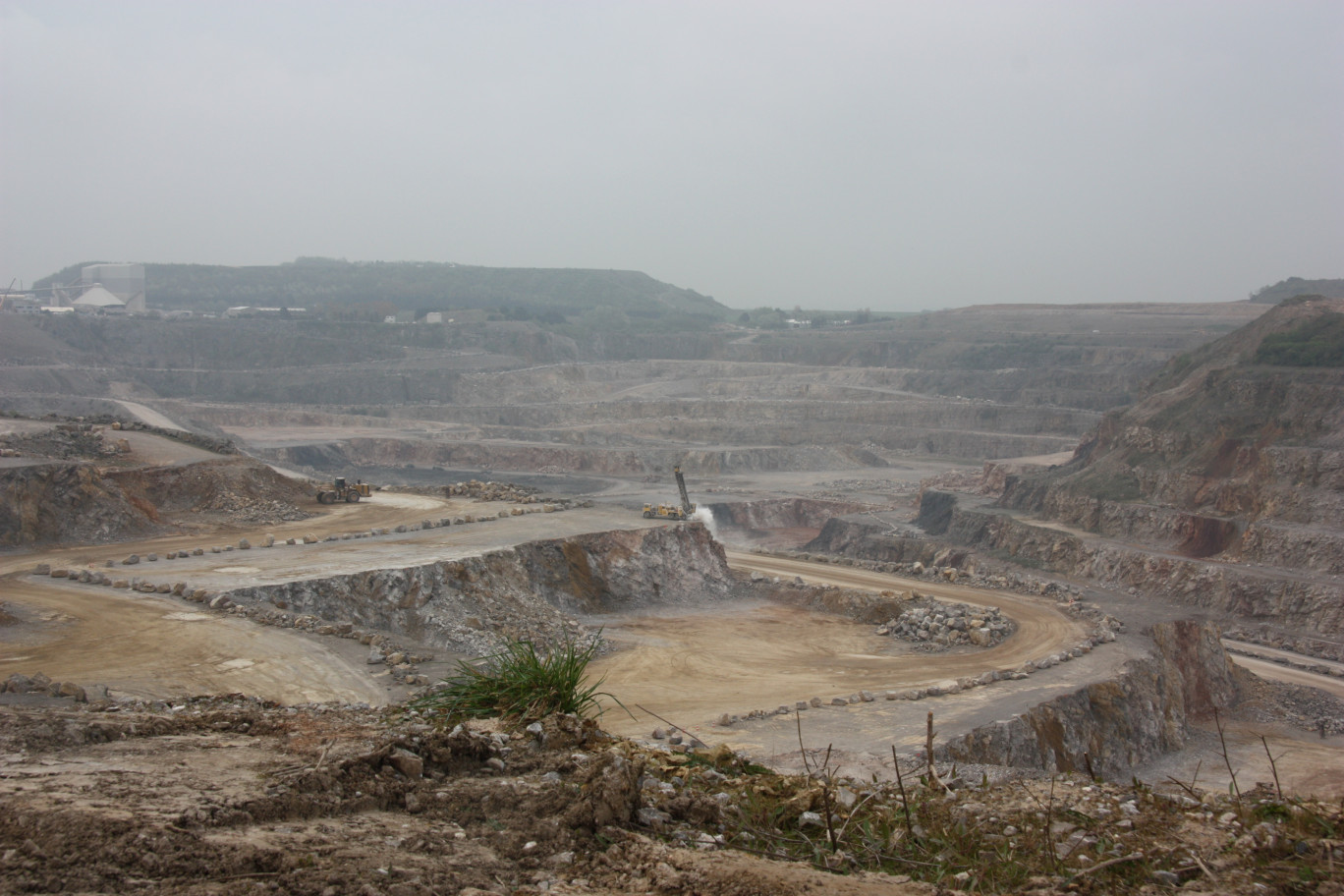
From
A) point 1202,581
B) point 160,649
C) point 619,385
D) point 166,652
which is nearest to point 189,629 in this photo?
point 160,649

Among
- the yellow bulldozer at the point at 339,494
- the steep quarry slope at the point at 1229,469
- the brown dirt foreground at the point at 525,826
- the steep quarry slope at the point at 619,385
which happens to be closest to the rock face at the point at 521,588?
the brown dirt foreground at the point at 525,826

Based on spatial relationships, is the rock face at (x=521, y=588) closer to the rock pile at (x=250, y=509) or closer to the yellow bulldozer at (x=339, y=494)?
the rock pile at (x=250, y=509)

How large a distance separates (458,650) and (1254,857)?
19.4 meters

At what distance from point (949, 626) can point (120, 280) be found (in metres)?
152

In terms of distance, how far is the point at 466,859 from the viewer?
5352 millimetres

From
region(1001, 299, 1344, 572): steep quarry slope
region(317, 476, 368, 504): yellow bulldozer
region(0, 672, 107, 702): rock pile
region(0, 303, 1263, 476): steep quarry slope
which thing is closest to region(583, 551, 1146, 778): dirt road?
region(0, 672, 107, 702): rock pile

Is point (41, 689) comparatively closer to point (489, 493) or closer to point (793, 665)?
point (793, 665)

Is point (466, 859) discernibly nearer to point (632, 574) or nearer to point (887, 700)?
point (887, 700)

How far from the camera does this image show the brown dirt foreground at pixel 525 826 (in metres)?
4.88

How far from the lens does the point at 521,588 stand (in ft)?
91.6

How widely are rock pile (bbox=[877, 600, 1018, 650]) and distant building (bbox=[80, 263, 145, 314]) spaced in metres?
140

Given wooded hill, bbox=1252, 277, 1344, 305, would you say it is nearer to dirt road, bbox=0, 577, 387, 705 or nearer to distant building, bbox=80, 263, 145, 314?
dirt road, bbox=0, 577, 387, 705

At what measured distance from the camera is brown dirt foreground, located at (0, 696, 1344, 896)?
4.88 metres

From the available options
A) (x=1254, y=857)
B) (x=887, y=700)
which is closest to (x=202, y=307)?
(x=887, y=700)
